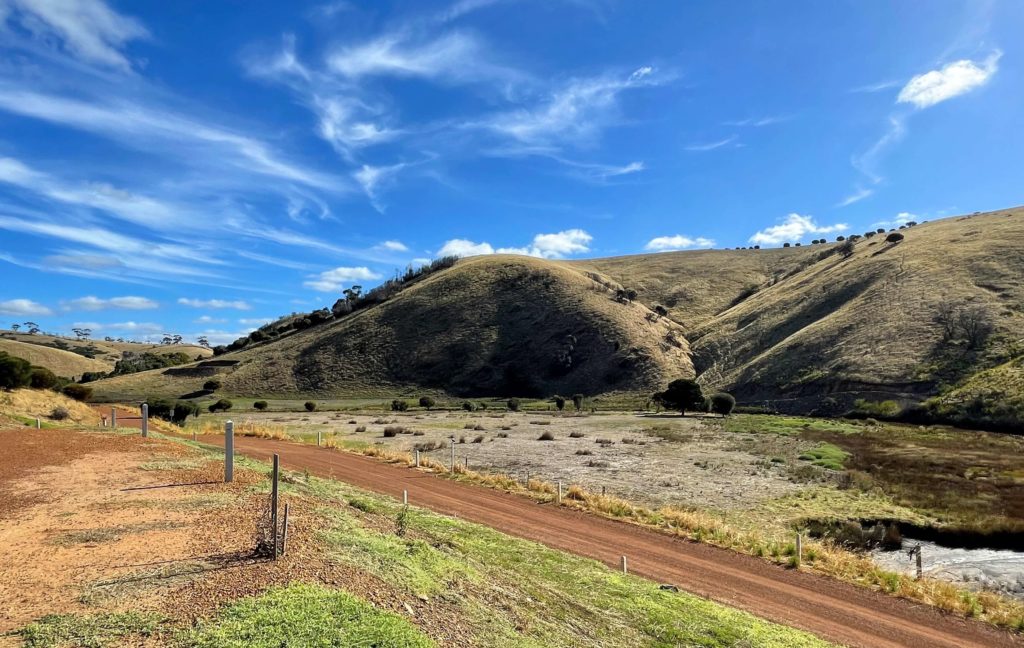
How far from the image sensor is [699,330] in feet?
324

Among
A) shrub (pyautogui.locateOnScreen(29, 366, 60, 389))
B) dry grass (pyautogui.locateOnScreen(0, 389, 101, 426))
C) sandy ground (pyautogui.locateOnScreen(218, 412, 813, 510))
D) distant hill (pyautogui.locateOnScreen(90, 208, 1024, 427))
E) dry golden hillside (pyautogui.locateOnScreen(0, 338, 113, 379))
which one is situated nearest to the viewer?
sandy ground (pyautogui.locateOnScreen(218, 412, 813, 510))

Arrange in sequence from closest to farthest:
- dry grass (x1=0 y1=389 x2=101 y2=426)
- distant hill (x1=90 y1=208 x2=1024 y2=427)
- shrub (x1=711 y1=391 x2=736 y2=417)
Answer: dry grass (x1=0 y1=389 x2=101 y2=426), distant hill (x1=90 y1=208 x2=1024 y2=427), shrub (x1=711 y1=391 x2=736 y2=417)

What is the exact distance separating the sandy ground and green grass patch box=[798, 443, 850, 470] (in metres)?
0.97

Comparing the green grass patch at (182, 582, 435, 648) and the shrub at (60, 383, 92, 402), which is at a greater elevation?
the shrub at (60, 383, 92, 402)

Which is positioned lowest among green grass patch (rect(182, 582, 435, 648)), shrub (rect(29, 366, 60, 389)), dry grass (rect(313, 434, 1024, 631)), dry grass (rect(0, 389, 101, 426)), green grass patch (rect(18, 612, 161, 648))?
dry grass (rect(313, 434, 1024, 631))

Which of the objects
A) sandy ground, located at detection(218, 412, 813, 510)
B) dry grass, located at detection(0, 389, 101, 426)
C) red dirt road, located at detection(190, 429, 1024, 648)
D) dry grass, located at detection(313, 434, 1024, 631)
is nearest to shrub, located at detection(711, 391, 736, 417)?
sandy ground, located at detection(218, 412, 813, 510)

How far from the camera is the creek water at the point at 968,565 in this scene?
49.4ft

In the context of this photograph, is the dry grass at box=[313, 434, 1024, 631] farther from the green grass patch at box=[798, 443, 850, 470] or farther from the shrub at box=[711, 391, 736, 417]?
the shrub at box=[711, 391, 736, 417]

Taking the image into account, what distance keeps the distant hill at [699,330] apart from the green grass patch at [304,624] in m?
59.6

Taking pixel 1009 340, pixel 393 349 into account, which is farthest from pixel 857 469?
pixel 393 349

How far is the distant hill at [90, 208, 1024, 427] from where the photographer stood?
5903 centimetres

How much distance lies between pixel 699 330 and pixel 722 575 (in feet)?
295

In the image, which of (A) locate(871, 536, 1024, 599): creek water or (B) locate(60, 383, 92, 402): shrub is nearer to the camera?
(A) locate(871, 536, 1024, 599): creek water

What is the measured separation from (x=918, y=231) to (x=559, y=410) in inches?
3143
